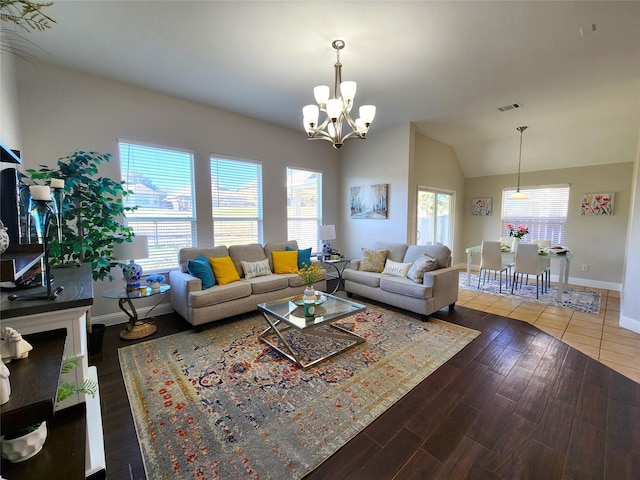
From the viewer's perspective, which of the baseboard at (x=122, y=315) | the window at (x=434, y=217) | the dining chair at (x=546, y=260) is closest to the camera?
the baseboard at (x=122, y=315)

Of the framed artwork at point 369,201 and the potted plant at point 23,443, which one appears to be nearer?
the potted plant at point 23,443

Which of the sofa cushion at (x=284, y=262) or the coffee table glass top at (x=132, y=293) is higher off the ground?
the sofa cushion at (x=284, y=262)

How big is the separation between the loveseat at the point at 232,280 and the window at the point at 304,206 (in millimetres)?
867

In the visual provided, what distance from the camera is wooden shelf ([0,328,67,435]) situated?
726mm

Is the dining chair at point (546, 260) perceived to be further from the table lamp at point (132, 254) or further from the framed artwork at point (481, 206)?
the table lamp at point (132, 254)

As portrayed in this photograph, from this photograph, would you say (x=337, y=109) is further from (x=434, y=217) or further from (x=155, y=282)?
(x=434, y=217)

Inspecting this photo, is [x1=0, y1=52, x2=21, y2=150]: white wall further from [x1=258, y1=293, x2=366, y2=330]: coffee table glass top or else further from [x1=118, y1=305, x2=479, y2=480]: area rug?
[x1=258, y1=293, x2=366, y2=330]: coffee table glass top

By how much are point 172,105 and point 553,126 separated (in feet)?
20.3

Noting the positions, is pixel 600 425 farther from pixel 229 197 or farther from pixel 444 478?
pixel 229 197

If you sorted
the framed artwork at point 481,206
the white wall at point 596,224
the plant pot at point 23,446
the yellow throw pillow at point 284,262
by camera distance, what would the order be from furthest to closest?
1. the framed artwork at point 481,206
2. the white wall at point 596,224
3. the yellow throw pillow at point 284,262
4. the plant pot at point 23,446

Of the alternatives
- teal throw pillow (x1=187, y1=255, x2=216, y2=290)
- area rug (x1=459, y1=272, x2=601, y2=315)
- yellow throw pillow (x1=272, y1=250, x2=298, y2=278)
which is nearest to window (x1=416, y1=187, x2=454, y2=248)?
area rug (x1=459, y1=272, x2=601, y2=315)

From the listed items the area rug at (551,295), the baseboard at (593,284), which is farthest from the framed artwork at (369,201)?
the baseboard at (593,284)

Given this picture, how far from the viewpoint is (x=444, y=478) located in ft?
4.83

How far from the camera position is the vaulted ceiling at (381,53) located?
2.14 meters
